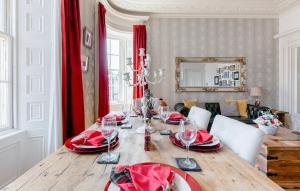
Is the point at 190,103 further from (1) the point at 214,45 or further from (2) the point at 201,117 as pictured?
(2) the point at 201,117

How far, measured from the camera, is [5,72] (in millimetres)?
2041

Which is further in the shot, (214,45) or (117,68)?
(214,45)

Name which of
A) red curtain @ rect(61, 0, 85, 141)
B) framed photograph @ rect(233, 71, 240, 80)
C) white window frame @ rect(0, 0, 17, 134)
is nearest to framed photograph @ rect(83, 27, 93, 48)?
red curtain @ rect(61, 0, 85, 141)

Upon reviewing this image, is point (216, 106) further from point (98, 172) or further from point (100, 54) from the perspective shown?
point (98, 172)

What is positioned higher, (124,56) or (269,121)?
(124,56)

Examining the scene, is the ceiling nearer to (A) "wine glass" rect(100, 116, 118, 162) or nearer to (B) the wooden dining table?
(A) "wine glass" rect(100, 116, 118, 162)

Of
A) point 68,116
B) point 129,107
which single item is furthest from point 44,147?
point 129,107

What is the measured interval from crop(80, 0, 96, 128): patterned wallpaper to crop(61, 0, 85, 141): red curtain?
711 millimetres

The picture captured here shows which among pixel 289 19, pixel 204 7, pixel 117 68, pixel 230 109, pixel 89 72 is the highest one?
pixel 204 7

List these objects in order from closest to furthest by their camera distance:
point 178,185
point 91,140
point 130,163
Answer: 1. point 178,185
2. point 130,163
3. point 91,140

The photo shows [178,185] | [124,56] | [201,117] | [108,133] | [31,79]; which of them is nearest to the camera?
[178,185]

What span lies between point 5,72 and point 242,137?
2322mm

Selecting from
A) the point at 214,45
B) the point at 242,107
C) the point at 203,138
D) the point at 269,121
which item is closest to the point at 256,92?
the point at 242,107

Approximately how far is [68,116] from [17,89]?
0.64 metres
